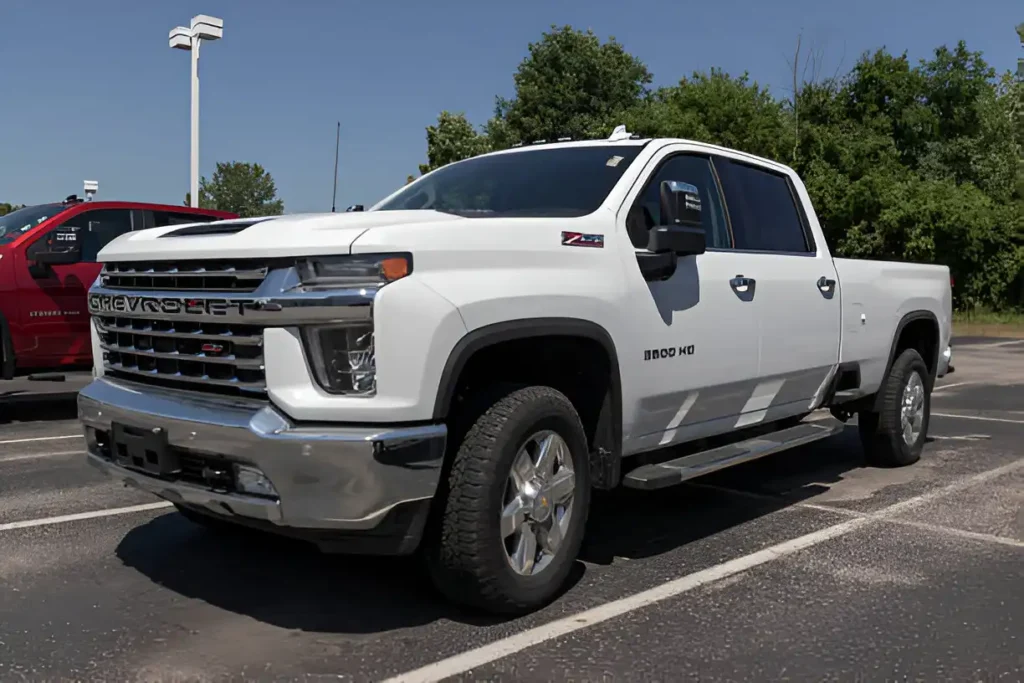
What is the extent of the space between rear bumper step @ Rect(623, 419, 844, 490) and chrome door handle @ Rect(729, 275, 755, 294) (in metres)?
0.78

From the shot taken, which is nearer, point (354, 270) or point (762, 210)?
point (354, 270)

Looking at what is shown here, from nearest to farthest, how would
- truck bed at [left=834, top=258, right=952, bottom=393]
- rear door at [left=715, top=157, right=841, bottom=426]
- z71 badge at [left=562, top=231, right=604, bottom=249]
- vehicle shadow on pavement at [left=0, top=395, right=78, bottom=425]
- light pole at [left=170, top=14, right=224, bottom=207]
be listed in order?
z71 badge at [left=562, top=231, right=604, bottom=249] → rear door at [left=715, top=157, right=841, bottom=426] → truck bed at [left=834, top=258, right=952, bottom=393] → vehicle shadow on pavement at [left=0, top=395, right=78, bottom=425] → light pole at [left=170, top=14, right=224, bottom=207]

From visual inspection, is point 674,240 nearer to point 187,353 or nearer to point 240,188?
point 187,353

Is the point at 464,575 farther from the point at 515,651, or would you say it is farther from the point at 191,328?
the point at 191,328

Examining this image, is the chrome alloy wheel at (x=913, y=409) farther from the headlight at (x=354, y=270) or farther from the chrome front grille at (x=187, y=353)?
the chrome front grille at (x=187, y=353)

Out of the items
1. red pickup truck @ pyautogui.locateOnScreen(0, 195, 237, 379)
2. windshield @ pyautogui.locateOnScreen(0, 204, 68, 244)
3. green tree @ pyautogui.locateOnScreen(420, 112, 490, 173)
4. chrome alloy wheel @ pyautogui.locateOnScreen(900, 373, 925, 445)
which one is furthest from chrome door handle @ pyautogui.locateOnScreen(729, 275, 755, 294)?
green tree @ pyautogui.locateOnScreen(420, 112, 490, 173)

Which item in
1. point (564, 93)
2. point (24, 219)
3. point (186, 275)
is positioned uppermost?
point (564, 93)

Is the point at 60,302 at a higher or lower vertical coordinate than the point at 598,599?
higher

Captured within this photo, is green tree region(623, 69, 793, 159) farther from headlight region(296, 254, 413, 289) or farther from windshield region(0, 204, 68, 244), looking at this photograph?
headlight region(296, 254, 413, 289)

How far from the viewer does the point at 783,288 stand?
17.4 ft

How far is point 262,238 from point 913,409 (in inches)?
204

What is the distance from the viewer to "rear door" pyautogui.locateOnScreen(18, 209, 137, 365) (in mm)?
8680

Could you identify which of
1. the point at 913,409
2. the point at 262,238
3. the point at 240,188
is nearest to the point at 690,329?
the point at 262,238

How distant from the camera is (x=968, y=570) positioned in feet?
14.7
